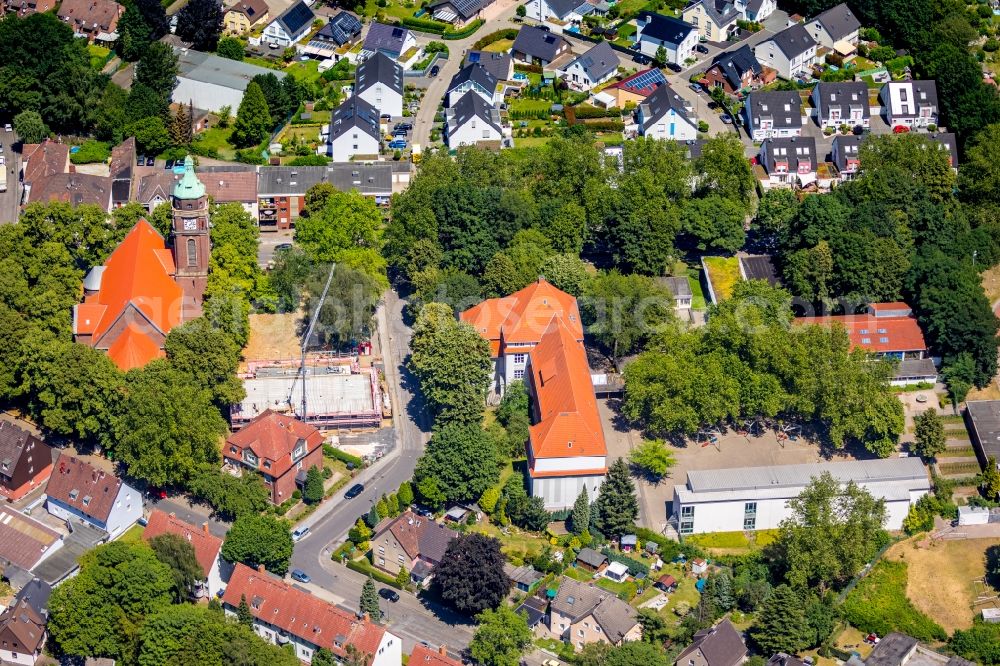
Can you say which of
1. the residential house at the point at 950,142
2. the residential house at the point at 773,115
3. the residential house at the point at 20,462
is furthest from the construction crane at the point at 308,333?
the residential house at the point at 950,142

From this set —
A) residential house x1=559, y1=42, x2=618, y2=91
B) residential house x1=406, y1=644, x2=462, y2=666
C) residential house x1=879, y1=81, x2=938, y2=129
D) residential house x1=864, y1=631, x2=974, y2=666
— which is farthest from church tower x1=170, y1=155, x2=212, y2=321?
residential house x1=879, y1=81, x2=938, y2=129

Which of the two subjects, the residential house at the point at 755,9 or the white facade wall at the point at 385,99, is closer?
the white facade wall at the point at 385,99

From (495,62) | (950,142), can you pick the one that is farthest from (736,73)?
(495,62)

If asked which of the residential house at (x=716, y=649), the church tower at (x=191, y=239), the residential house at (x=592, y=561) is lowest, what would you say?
the residential house at (x=716, y=649)

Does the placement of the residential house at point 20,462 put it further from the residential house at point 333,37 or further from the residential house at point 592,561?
the residential house at point 333,37

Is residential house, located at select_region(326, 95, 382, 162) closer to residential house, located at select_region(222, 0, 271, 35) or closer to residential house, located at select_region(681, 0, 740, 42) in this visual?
residential house, located at select_region(222, 0, 271, 35)
